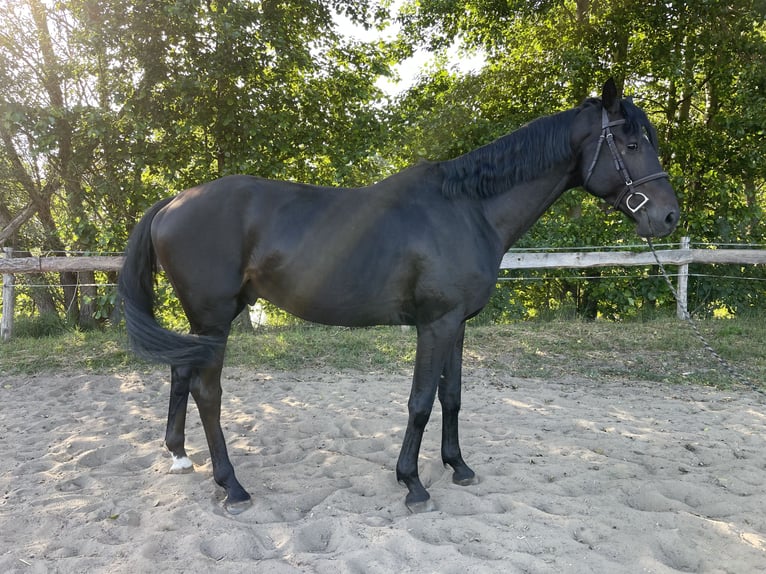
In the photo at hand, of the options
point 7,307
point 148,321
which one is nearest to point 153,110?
point 7,307

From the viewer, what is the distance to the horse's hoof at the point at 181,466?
123 inches

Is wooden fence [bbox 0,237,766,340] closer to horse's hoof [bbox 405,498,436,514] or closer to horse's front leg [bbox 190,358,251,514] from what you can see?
horse's front leg [bbox 190,358,251,514]

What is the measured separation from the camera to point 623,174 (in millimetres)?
2635

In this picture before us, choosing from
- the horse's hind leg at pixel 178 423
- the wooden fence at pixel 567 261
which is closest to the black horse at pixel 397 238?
the horse's hind leg at pixel 178 423

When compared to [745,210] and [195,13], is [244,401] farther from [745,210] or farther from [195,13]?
[745,210]

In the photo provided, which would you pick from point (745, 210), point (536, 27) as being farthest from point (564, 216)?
point (536, 27)

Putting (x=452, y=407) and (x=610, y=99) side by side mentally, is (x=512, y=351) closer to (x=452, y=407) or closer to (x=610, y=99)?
(x=452, y=407)

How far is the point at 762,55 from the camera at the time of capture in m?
8.59

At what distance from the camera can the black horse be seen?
2662 millimetres

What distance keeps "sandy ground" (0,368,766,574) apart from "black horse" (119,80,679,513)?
13.9 inches

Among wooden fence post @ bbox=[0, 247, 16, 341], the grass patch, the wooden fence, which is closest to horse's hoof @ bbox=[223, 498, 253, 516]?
the grass patch

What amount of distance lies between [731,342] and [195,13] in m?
8.99

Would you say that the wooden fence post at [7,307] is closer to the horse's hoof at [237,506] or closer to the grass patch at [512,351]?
the grass patch at [512,351]

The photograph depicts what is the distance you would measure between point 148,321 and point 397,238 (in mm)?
1576
